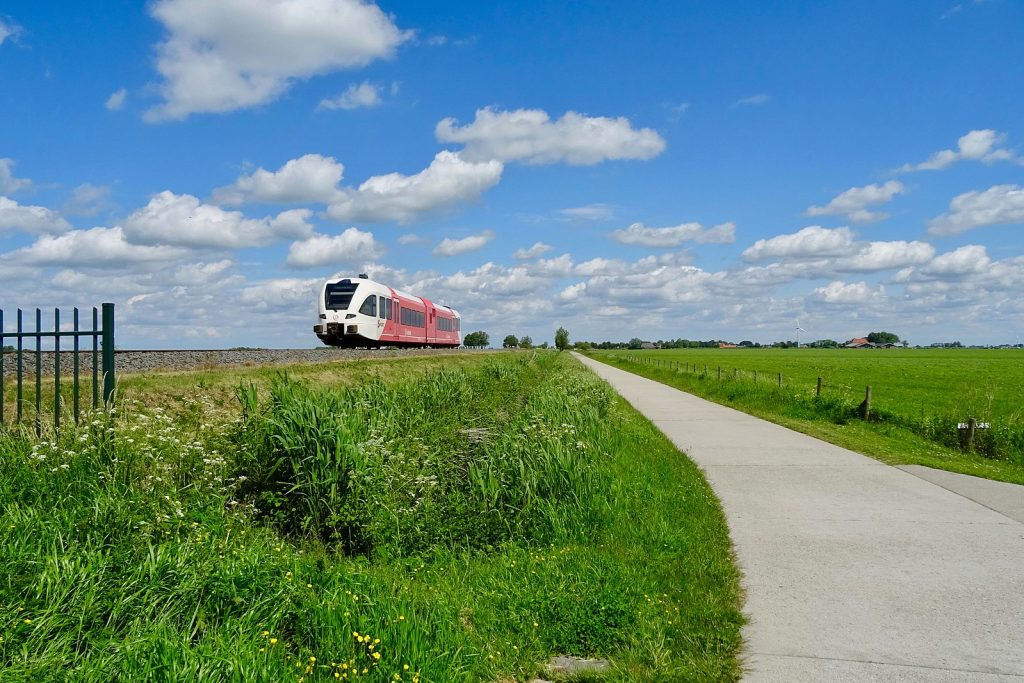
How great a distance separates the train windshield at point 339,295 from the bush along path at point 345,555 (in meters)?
23.1

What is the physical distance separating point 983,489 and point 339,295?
27126 mm

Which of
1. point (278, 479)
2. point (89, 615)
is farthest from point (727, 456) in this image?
point (89, 615)

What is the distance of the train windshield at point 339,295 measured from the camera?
32.6m

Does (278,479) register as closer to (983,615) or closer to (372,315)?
(983,615)

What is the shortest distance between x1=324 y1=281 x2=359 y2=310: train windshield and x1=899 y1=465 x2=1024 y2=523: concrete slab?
82.8ft

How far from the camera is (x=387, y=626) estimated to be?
425 centimetres

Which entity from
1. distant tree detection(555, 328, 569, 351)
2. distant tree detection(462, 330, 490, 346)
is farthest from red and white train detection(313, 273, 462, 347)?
distant tree detection(555, 328, 569, 351)

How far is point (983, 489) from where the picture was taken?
9.59 metres

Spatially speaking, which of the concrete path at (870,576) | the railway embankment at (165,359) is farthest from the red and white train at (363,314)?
the concrete path at (870,576)

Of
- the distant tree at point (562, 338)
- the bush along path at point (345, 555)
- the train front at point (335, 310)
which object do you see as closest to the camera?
the bush along path at point (345, 555)

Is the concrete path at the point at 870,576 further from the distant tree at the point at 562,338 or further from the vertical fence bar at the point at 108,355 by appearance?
the distant tree at the point at 562,338

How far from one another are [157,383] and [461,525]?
851cm

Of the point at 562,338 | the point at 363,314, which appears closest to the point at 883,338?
the point at 562,338

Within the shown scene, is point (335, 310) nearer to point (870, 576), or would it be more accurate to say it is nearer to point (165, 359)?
point (165, 359)
